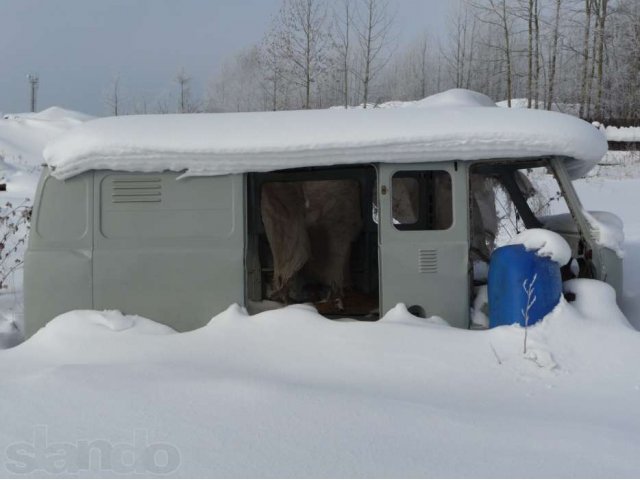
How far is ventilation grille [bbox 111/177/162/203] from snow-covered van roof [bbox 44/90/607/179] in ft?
0.39

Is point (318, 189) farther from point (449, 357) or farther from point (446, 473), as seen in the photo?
point (446, 473)

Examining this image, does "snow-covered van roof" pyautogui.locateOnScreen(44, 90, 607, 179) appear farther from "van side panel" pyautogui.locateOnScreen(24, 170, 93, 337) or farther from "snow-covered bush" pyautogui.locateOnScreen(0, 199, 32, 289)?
"snow-covered bush" pyautogui.locateOnScreen(0, 199, 32, 289)

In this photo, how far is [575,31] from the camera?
29.7 meters

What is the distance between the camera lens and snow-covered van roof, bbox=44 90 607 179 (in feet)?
16.3

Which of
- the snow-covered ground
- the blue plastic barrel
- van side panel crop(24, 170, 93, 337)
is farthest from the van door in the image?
van side panel crop(24, 170, 93, 337)

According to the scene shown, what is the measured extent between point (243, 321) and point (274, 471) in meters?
2.17

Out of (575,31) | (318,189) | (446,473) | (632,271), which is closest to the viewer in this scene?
(446,473)

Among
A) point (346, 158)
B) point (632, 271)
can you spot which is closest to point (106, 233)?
point (346, 158)

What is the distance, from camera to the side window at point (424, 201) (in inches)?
246

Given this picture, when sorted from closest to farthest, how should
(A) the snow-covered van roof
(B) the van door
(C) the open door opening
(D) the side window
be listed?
(A) the snow-covered van roof
(B) the van door
(D) the side window
(C) the open door opening

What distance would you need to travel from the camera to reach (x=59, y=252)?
524 centimetres

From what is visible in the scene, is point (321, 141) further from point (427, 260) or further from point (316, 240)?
point (316, 240)

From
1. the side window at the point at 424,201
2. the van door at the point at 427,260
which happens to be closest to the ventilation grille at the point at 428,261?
the van door at the point at 427,260

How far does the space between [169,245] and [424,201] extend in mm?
2620
